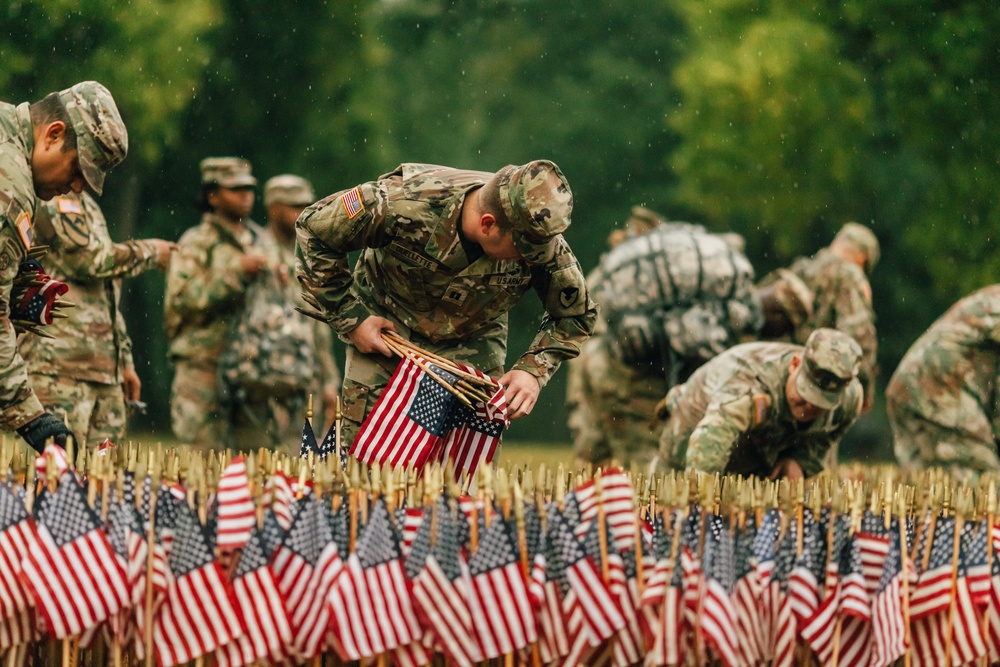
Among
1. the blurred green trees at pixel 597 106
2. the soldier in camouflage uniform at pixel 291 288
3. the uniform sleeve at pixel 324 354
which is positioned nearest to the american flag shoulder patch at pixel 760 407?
the soldier in camouflage uniform at pixel 291 288

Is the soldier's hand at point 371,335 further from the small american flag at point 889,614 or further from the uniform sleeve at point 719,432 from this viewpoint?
the small american flag at point 889,614

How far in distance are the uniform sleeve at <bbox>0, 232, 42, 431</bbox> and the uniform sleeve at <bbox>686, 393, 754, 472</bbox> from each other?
342 cm

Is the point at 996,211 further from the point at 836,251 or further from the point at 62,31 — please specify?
the point at 62,31

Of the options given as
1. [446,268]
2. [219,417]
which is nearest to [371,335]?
[446,268]

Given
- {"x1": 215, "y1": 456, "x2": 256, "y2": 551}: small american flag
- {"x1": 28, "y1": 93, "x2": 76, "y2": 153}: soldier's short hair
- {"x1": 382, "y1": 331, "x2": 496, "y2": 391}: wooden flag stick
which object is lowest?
{"x1": 215, "y1": 456, "x2": 256, "y2": 551}: small american flag

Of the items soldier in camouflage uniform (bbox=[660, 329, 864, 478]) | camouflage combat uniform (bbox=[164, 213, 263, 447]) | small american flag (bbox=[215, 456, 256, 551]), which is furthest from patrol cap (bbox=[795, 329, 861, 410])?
camouflage combat uniform (bbox=[164, 213, 263, 447])

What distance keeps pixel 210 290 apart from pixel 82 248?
112 inches

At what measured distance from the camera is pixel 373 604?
18.9 ft

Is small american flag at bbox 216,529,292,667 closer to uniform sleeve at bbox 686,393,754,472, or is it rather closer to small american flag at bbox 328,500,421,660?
small american flag at bbox 328,500,421,660

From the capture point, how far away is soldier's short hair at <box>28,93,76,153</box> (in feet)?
21.7

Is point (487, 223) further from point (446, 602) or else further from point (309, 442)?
point (446, 602)

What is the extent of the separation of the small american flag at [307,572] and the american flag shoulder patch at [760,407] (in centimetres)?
355

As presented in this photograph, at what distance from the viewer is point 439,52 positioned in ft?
97.5

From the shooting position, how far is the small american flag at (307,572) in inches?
229
